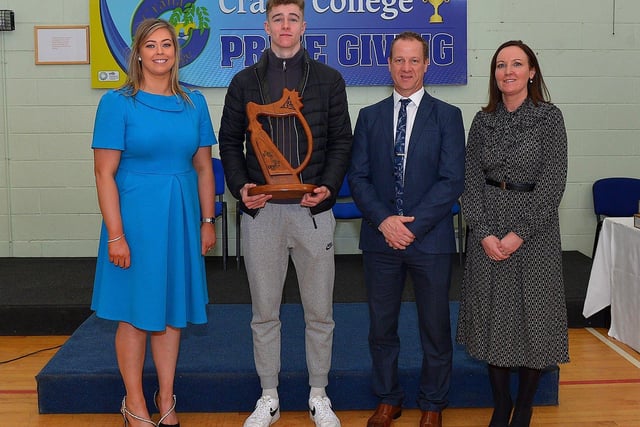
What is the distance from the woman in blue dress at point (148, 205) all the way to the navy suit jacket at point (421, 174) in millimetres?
588

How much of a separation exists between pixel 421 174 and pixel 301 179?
1.36 feet

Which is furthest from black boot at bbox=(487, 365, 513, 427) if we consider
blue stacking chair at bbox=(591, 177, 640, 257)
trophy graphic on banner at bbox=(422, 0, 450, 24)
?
trophy graphic on banner at bbox=(422, 0, 450, 24)

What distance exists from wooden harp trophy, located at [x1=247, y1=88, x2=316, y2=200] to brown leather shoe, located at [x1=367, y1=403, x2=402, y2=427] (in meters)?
0.87

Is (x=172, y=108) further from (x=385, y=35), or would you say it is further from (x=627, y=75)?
(x=627, y=75)

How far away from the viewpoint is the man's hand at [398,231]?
2.55m

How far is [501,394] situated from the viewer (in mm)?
2670

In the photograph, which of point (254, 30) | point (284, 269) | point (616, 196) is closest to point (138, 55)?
point (284, 269)

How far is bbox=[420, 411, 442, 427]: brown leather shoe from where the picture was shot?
2.73 meters

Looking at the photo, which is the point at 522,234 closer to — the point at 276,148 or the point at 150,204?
the point at 276,148

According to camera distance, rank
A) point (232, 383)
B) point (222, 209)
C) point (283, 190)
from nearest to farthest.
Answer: point (283, 190) < point (232, 383) < point (222, 209)

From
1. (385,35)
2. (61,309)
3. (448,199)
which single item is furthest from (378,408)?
(385,35)

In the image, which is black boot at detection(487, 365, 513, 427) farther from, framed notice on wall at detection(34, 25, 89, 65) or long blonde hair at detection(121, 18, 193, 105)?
framed notice on wall at detection(34, 25, 89, 65)

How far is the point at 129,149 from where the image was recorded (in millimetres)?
2482

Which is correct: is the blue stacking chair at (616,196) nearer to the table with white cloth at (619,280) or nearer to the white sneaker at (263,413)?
the table with white cloth at (619,280)
